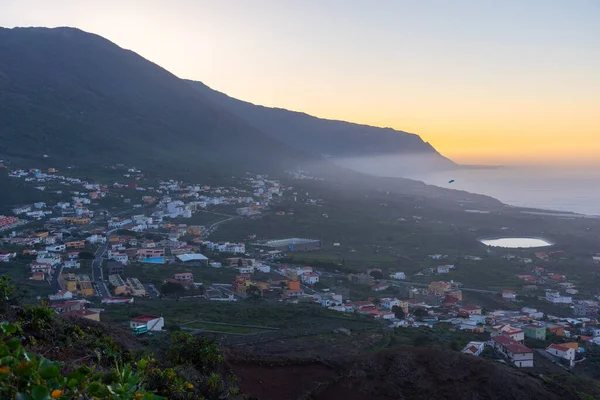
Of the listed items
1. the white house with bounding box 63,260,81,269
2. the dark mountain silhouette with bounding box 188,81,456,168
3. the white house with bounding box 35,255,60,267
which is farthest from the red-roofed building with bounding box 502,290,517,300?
the dark mountain silhouette with bounding box 188,81,456,168

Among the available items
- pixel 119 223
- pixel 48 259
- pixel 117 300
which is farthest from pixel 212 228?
pixel 117 300

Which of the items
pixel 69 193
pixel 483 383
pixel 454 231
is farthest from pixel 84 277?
pixel 454 231

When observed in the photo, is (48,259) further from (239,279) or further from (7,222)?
(7,222)

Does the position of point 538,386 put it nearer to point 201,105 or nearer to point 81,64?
point 201,105

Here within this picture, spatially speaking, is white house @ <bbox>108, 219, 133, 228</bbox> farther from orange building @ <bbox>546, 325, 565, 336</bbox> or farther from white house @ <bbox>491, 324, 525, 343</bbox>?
orange building @ <bbox>546, 325, 565, 336</bbox>

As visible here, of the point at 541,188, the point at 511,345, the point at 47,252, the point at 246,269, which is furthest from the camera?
A: the point at 541,188
